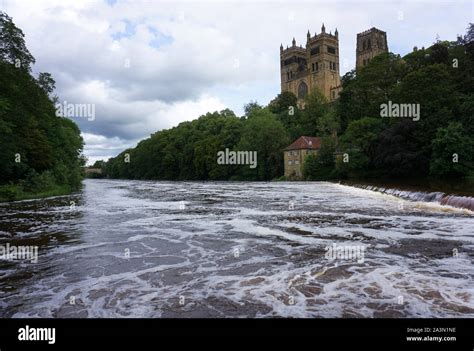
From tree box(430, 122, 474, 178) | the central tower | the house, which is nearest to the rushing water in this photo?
tree box(430, 122, 474, 178)

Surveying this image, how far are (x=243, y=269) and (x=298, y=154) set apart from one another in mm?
72555

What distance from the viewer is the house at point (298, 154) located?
80.8 meters

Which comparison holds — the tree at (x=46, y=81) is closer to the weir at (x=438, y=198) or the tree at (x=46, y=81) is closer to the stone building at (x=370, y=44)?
the weir at (x=438, y=198)

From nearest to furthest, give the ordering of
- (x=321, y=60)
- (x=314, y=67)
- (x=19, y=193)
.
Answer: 1. (x=19, y=193)
2. (x=321, y=60)
3. (x=314, y=67)

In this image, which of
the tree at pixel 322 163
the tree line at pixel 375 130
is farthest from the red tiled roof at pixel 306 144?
the tree at pixel 322 163

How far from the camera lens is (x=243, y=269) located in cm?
1052

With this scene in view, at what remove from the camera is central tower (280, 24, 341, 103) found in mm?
157500

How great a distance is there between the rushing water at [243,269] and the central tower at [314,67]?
14259cm

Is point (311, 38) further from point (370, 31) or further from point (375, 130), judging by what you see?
point (375, 130)

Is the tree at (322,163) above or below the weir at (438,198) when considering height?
above

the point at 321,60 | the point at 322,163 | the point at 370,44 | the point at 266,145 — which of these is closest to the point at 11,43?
the point at 322,163
